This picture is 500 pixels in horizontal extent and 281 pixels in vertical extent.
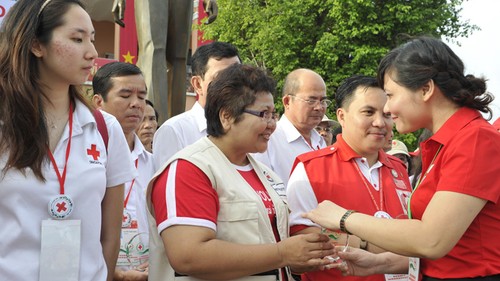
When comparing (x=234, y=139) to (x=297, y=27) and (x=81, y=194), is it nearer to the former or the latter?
(x=81, y=194)

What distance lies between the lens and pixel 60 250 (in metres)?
2.66

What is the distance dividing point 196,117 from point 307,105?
3.42ft

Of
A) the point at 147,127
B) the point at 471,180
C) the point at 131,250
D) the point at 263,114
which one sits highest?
the point at 263,114

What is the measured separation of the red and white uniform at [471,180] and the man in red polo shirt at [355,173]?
0.75 m

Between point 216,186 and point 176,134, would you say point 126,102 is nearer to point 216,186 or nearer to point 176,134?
point 176,134

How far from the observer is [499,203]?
2.85 m

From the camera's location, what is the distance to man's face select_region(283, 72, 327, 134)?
17.9 feet

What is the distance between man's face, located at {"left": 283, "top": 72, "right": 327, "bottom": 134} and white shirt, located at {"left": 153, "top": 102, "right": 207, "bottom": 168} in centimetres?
94

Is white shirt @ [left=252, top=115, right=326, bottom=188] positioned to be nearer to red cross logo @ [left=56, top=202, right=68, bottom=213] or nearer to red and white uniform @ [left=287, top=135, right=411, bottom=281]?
red and white uniform @ [left=287, top=135, right=411, bottom=281]

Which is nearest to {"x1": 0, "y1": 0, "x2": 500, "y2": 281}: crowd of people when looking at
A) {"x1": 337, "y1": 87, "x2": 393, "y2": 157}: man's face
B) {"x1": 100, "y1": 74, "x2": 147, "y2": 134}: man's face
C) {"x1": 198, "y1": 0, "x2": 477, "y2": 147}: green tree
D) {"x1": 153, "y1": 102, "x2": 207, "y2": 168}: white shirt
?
{"x1": 337, "y1": 87, "x2": 393, "y2": 157}: man's face

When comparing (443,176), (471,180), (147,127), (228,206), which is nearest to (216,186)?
(228,206)

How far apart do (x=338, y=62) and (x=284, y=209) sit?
22.8 metres

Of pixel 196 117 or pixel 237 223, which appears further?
pixel 196 117

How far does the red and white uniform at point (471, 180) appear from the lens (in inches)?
109
